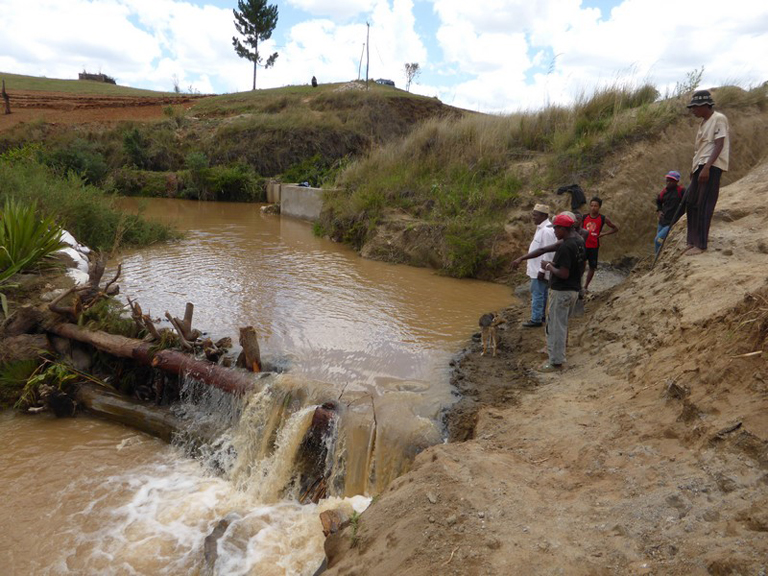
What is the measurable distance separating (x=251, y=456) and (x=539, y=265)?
4.46m

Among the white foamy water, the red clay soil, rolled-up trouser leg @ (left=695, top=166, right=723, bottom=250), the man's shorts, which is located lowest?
the white foamy water

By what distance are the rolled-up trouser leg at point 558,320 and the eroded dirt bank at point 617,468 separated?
0.92ft

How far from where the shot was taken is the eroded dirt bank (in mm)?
2680

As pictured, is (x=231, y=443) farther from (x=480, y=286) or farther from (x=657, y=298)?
(x=480, y=286)

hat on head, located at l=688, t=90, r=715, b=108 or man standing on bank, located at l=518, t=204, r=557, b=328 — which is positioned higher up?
hat on head, located at l=688, t=90, r=715, b=108

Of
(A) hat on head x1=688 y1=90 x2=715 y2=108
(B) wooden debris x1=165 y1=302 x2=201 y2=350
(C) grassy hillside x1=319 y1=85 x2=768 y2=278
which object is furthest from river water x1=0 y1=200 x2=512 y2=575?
(A) hat on head x1=688 y1=90 x2=715 y2=108

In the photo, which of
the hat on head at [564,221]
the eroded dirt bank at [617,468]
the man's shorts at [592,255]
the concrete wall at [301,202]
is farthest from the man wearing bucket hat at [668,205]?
the concrete wall at [301,202]

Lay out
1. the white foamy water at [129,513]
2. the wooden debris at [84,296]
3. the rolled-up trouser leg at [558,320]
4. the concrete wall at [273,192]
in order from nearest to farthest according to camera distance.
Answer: the white foamy water at [129,513], the rolled-up trouser leg at [558,320], the wooden debris at [84,296], the concrete wall at [273,192]

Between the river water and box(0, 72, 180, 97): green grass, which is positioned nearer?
the river water

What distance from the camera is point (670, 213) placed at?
784 centimetres

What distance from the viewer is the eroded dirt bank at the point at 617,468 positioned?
8.79 feet

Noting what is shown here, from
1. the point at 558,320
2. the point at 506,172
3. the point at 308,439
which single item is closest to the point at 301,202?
the point at 506,172

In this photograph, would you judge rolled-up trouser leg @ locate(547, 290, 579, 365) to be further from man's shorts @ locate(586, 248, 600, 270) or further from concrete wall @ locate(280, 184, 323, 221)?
concrete wall @ locate(280, 184, 323, 221)

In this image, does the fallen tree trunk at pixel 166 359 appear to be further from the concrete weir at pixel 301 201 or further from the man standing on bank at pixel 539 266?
the concrete weir at pixel 301 201
